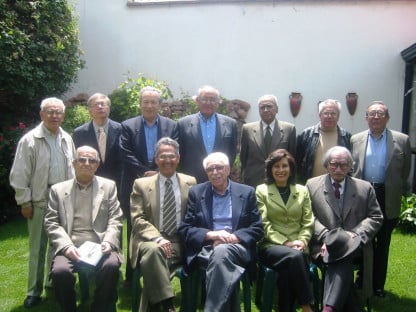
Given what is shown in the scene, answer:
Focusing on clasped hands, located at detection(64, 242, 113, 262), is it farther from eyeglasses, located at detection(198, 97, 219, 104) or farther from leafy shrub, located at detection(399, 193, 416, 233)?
leafy shrub, located at detection(399, 193, 416, 233)

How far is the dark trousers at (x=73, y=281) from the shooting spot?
357 centimetres

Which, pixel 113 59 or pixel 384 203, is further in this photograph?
pixel 113 59

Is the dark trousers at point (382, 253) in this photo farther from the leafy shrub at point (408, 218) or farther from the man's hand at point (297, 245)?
the leafy shrub at point (408, 218)

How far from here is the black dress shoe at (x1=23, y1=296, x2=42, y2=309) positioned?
4.16m

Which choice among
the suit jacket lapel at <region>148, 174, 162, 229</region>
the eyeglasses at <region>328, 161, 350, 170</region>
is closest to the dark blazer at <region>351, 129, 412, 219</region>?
the eyeglasses at <region>328, 161, 350, 170</region>

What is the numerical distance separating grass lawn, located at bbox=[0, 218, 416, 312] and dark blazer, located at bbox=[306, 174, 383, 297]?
2.11ft

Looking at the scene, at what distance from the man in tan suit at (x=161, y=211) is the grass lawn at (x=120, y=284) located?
0.71m

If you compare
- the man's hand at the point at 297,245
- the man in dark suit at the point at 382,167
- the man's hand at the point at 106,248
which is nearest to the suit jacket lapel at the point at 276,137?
the man in dark suit at the point at 382,167

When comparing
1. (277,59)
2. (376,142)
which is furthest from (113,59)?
(376,142)

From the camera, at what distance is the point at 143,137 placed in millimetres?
4570

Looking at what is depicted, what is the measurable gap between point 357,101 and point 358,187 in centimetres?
438

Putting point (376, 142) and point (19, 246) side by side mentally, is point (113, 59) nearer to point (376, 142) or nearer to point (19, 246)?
point (19, 246)

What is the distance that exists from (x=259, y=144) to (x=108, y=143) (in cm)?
151

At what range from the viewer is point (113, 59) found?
8.78 meters
